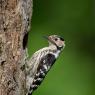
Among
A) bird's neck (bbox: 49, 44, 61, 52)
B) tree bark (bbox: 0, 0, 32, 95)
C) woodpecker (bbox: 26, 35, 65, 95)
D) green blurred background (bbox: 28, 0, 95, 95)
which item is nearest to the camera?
tree bark (bbox: 0, 0, 32, 95)

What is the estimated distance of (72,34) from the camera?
2109 centimetres

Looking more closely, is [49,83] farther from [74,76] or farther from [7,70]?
[7,70]

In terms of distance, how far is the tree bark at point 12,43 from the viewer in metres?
10.0

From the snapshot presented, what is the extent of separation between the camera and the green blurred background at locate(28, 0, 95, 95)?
777 inches

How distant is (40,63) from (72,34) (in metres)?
10.1

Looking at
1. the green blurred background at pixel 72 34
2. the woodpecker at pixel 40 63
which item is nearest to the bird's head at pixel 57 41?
the woodpecker at pixel 40 63

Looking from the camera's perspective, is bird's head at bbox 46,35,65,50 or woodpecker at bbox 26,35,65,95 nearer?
woodpecker at bbox 26,35,65,95

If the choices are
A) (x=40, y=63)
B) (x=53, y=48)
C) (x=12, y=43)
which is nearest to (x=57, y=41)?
(x=53, y=48)

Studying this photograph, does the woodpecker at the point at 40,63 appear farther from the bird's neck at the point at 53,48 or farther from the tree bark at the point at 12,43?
the tree bark at the point at 12,43

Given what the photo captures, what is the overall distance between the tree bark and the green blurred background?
354 inches

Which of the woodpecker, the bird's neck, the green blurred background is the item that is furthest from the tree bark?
the green blurred background

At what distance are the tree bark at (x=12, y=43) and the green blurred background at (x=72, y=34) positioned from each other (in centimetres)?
898

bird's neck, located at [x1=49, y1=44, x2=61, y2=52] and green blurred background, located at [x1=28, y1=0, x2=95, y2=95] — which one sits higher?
bird's neck, located at [x1=49, y1=44, x2=61, y2=52]

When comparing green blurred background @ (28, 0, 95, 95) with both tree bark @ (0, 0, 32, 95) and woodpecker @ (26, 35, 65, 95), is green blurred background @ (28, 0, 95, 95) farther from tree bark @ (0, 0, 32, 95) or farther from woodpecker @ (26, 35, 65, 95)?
tree bark @ (0, 0, 32, 95)
